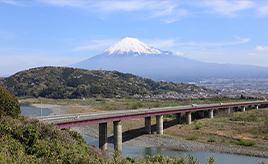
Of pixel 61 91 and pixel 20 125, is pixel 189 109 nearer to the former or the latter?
pixel 20 125

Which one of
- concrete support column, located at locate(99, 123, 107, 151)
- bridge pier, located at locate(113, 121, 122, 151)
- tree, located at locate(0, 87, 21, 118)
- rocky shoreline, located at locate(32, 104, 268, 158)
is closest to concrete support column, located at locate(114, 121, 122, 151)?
bridge pier, located at locate(113, 121, 122, 151)

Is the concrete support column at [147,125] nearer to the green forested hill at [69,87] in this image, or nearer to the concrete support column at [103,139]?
the concrete support column at [103,139]

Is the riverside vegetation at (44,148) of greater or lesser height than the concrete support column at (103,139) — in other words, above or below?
above

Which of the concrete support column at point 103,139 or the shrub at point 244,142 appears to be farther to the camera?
the shrub at point 244,142

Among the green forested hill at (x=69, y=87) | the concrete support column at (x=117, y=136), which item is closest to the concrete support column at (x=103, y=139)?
the concrete support column at (x=117, y=136)

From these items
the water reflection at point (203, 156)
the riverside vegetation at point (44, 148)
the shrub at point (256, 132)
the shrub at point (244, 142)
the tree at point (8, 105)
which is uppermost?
the tree at point (8, 105)

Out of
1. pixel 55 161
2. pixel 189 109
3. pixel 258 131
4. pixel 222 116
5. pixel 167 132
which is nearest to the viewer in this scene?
pixel 55 161

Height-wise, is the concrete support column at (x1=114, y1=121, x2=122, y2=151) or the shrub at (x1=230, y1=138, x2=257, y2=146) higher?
the concrete support column at (x1=114, y1=121, x2=122, y2=151)

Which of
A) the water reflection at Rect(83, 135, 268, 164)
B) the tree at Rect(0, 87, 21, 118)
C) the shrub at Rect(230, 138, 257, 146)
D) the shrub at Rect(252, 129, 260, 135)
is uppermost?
the tree at Rect(0, 87, 21, 118)

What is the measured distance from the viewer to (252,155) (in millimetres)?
36531

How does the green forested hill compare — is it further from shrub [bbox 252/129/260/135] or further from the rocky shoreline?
shrub [bbox 252/129/260/135]

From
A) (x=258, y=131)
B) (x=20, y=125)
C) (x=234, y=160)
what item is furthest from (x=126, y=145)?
(x=258, y=131)

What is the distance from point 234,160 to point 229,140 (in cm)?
1009

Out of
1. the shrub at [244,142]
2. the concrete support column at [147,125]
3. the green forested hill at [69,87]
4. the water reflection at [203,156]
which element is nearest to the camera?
the water reflection at [203,156]
